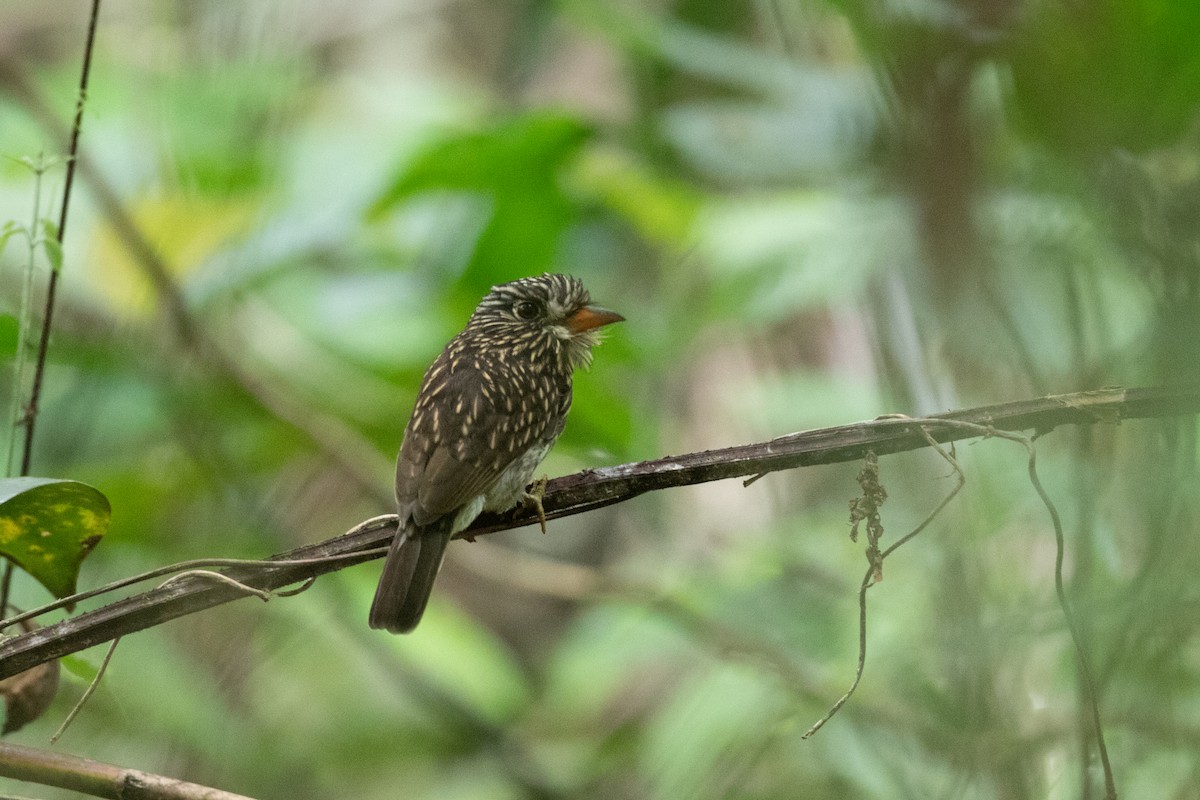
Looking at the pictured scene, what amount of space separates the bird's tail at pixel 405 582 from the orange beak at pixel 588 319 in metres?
0.83

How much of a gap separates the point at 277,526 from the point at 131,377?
2.01 feet

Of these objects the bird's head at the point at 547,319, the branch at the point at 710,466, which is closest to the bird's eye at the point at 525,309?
the bird's head at the point at 547,319

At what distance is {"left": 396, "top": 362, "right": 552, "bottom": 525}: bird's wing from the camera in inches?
91.4

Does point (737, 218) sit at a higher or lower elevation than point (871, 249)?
higher

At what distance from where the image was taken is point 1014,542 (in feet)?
9.90

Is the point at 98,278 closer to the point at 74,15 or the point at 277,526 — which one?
the point at 277,526

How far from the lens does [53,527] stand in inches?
69.1

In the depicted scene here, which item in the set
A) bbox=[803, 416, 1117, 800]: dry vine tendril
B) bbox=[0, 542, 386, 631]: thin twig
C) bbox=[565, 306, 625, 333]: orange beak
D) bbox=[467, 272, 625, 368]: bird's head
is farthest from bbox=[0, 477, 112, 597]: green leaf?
bbox=[565, 306, 625, 333]: orange beak

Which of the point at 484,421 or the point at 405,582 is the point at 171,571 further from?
the point at 484,421

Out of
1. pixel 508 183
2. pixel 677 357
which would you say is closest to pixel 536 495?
pixel 508 183

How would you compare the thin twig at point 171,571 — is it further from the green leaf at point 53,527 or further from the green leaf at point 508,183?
the green leaf at point 508,183

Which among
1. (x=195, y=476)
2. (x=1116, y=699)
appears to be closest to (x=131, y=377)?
(x=195, y=476)

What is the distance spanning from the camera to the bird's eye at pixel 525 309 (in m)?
3.07

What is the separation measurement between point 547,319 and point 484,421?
0.55 metres
